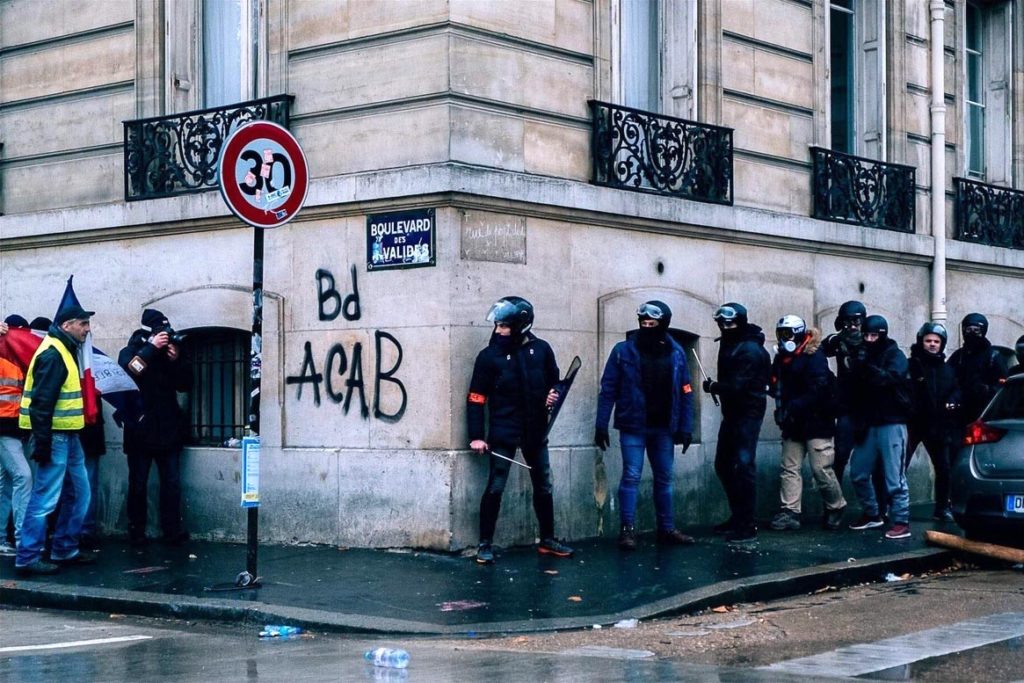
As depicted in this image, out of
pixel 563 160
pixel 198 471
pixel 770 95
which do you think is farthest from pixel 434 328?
pixel 770 95

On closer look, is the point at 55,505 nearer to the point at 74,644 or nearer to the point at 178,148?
the point at 74,644

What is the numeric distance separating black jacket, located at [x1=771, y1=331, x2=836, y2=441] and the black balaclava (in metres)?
1.73

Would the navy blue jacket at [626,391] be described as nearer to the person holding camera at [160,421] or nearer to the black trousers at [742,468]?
the black trousers at [742,468]

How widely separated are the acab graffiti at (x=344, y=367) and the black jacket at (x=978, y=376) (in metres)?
5.28

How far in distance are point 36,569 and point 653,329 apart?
15.8 ft

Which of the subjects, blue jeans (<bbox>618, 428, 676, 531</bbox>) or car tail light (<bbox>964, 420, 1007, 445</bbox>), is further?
blue jeans (<bbox>618, 428, 676, 531</bbox>)

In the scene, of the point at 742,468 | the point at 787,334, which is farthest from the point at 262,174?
the point at 787,334

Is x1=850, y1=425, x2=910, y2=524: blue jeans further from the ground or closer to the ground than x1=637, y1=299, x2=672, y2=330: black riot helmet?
closer to the ground

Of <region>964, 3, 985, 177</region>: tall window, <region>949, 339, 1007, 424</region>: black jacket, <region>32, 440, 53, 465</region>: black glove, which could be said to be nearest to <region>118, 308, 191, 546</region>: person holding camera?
<region>32, 440, 53, 465</region>: black glove

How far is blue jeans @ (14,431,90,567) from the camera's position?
10898mm

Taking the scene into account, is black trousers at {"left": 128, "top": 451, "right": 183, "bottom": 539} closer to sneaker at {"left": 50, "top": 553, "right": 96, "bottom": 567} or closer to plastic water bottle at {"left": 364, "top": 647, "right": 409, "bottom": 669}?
sneaker at {"left": 50, "top": 553, "right": 96, "bottom": 567}

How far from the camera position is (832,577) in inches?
412

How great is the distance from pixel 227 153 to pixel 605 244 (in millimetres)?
4115

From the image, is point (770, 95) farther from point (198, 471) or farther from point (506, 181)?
point (198, 471)
